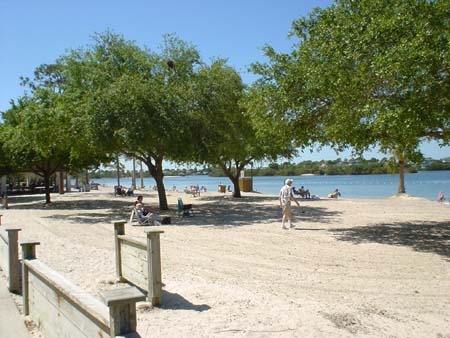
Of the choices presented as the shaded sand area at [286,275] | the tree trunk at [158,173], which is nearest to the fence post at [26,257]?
the shaded sand area at [286,275]

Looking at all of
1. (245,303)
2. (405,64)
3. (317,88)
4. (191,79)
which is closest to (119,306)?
(245,303)

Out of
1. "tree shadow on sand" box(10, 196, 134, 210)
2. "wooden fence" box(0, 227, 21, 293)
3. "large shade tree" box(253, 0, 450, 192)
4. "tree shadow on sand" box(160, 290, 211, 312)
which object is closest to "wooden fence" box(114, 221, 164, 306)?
"tree shadow on sand" box(160, 290, 211, 312)

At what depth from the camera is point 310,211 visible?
22.3 meters

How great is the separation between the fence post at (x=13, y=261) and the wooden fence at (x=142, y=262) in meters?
1.61

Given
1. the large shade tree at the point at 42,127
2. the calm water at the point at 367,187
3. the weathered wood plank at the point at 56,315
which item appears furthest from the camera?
the calm water at the point at 367,187

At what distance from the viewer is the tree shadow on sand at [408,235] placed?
467 inches

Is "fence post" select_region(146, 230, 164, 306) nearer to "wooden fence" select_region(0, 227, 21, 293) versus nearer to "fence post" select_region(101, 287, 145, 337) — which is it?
"wooden fence" select_region(0, 227, 21, 293)

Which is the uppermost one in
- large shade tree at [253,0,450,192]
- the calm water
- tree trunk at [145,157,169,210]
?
large shade tree at [253,0,450,192]

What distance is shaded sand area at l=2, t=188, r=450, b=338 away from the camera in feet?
18.9

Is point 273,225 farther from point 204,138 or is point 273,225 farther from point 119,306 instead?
point 119,306

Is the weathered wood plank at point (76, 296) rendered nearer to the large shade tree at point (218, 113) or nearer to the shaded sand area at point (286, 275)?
the shaded sand area at point (286, 275)

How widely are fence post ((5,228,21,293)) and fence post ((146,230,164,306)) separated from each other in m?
2.56

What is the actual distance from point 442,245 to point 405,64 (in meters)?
4.96

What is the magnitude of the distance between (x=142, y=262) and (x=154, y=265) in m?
0.53
